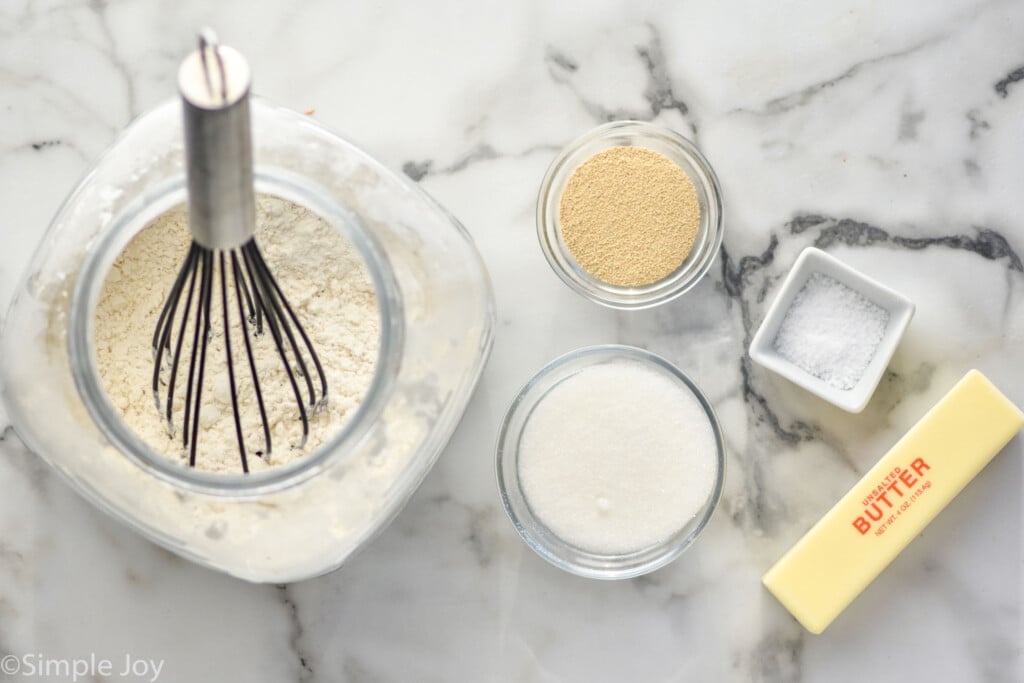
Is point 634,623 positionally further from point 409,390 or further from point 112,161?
point 112,161

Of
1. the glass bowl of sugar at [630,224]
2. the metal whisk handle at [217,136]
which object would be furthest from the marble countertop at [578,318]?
the metal whisk handle at [217,136]

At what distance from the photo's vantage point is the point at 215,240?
47 centimetres

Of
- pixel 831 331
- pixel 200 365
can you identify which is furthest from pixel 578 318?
pixel 200 365

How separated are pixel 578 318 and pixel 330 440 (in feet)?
0.90

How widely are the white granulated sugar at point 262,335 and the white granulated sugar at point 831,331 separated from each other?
344 millimetres

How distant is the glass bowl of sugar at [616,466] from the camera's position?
2.46ft

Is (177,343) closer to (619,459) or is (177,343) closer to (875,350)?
(619,459)

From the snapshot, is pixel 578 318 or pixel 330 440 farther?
pixel 578 318

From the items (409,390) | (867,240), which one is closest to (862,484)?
(867,240)

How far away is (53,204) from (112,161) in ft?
0.64

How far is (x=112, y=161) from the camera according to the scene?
0.63 metres

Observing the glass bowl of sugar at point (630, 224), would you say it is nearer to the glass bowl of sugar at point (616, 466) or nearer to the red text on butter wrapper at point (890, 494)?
the glass bowl of sugar at point (616, 466)

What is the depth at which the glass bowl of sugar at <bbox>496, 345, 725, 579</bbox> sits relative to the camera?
0.75 m

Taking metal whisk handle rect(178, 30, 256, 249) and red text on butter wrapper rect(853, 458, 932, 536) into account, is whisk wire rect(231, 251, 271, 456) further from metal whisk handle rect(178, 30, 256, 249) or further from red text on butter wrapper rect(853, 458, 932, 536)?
red text on butter wrapper rect(853, 458, 932, 536)
